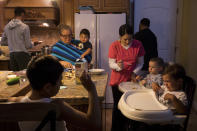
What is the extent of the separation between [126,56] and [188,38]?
206 cm

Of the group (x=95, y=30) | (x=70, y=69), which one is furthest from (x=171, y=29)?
(x=70, y=69)

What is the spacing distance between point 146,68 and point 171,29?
1.20 m

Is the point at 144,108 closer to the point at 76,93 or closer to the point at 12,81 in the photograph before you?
the point at 76,93

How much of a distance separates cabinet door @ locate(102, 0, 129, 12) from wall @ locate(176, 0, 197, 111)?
108 centimetres

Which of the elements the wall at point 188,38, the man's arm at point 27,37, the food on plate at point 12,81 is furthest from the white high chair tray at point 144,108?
the man's arm at point 27,37

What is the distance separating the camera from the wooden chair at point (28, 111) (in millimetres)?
844

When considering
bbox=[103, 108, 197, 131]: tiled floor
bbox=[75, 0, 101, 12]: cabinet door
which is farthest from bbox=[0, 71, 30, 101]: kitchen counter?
bbox=[75, 0, 101, 12]: cabinet door

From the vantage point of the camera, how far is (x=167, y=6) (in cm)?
469

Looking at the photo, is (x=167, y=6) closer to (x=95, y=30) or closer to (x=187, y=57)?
(x=187, y=57)

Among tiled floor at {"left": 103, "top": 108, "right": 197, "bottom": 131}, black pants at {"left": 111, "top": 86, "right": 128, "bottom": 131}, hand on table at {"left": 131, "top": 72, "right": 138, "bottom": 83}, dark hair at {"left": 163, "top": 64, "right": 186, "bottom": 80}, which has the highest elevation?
dark hair at {"left": 163, "top": 64, "right": 186, "bottom": 80}

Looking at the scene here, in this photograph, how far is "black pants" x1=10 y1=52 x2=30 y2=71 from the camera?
3959 millimetres

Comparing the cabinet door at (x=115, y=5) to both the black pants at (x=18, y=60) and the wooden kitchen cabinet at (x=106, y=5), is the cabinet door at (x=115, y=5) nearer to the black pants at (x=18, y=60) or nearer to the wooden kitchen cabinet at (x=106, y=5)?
the wooden kitchen cabinet at (x=106, y=5)

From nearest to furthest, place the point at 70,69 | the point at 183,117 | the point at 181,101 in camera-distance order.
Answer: the point at 183,117 < the point at 181,101 < the point at 70,69

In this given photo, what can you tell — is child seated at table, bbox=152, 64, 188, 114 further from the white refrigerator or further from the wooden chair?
the white refrigerator
